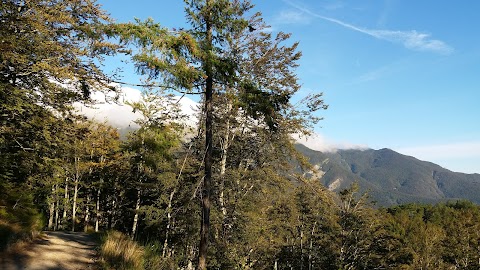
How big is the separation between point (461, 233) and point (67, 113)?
55285 mm

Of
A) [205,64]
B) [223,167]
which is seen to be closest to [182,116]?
[205,64]

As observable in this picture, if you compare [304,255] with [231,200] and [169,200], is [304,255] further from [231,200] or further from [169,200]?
[231,200]

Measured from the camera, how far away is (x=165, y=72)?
7.67 meters

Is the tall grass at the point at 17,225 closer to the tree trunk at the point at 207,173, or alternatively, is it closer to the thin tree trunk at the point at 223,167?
the tree trunk at the point at 207,173

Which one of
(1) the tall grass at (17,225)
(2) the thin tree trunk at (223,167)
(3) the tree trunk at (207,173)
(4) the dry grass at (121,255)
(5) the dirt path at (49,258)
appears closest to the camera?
(5) the dirt path at (49,258)

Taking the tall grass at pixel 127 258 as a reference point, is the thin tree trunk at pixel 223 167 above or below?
above

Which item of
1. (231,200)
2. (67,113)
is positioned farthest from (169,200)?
(67,113)

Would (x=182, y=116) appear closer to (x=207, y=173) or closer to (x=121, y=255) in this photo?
(x=207, y=173)

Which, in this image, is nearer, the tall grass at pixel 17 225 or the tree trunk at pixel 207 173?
the tall grass at pixel 17 225

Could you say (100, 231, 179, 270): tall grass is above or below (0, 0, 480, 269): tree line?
below

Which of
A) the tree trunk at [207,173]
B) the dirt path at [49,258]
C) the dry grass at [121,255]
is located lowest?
the dirt path at [49,258]

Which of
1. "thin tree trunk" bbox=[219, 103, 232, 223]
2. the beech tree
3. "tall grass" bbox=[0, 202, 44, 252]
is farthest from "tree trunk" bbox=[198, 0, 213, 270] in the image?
"thin tree trunk" bbox=[219, 103, 232, 223]

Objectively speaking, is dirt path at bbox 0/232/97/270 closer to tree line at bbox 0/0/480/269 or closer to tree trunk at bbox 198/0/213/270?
tree line at bbox 0/0/480/269

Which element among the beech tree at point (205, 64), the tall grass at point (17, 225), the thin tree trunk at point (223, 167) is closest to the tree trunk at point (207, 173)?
the beech tree at point (205, 64)
